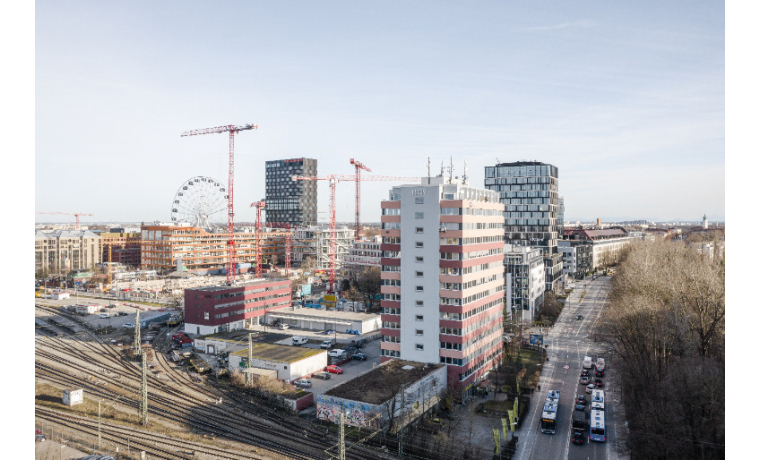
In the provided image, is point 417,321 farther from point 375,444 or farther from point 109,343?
point 109,343

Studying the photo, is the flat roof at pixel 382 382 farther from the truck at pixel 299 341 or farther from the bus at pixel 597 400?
the truck at pixel 299 341

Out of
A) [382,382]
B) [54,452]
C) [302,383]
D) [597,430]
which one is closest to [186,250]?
[302,383]

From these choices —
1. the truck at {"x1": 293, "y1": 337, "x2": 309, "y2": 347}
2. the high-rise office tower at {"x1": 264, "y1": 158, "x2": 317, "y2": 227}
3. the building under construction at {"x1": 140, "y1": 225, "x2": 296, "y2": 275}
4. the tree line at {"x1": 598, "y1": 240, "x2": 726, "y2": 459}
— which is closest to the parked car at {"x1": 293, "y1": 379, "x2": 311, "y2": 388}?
the truck at {"x1": 293, "y1": 337, "x2": 309, "y2": 347}

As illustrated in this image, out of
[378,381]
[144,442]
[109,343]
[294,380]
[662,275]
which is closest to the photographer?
[144,442]

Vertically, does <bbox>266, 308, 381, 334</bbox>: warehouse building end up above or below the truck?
above

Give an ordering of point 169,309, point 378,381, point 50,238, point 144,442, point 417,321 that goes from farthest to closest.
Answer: point 50,238 < point 169,309 < point 417,321 < point 378,381 < point 144,442

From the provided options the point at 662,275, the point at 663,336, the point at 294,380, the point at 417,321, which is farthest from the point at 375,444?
the point at 662,275

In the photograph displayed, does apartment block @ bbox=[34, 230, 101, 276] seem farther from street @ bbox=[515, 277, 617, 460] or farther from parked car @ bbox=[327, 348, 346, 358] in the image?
street @ bbox=[515, 277, 617, 460]
